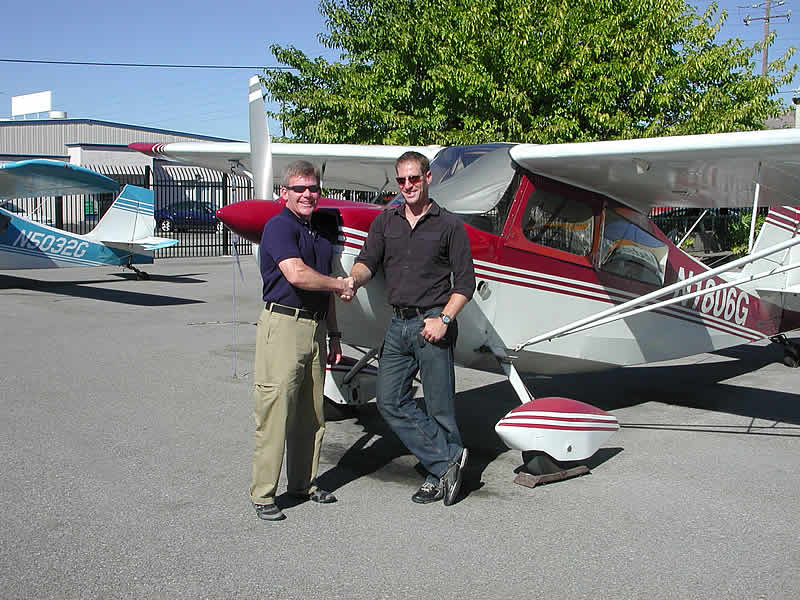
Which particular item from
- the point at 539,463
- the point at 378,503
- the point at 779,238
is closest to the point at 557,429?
the point at 539,463

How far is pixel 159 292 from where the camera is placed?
14516 mm

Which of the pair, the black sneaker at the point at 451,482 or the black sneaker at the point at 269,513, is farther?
the black sneaker at the point at 451,482

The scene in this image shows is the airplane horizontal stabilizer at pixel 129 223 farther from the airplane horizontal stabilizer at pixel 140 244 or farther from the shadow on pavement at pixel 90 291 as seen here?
the shadow on pavement at pixel 90 291

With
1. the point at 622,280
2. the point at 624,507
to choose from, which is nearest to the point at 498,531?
the point at 624,507

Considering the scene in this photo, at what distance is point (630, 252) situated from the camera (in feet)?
19.5

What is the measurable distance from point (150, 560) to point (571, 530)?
6.79ft

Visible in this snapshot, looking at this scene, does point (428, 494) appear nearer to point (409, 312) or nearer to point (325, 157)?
point (409, 312)

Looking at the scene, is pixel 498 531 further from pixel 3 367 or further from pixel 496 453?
pixel 3 367

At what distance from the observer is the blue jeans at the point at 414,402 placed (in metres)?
4.17

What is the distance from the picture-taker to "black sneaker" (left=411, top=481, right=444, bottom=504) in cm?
419

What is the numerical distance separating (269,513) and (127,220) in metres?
13.9

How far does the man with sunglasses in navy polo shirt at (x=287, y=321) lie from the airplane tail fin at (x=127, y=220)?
13471mm

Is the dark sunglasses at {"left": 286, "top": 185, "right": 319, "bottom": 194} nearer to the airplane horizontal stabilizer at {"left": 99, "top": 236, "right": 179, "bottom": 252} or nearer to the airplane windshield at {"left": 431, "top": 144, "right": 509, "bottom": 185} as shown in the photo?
the airplane windshield at {"left": 431, "top": 144, "right": 509, "bottom": 185}

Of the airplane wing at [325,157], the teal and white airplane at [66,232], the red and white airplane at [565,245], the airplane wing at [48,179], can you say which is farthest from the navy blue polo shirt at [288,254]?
the teal and white airplane at [66,232]
